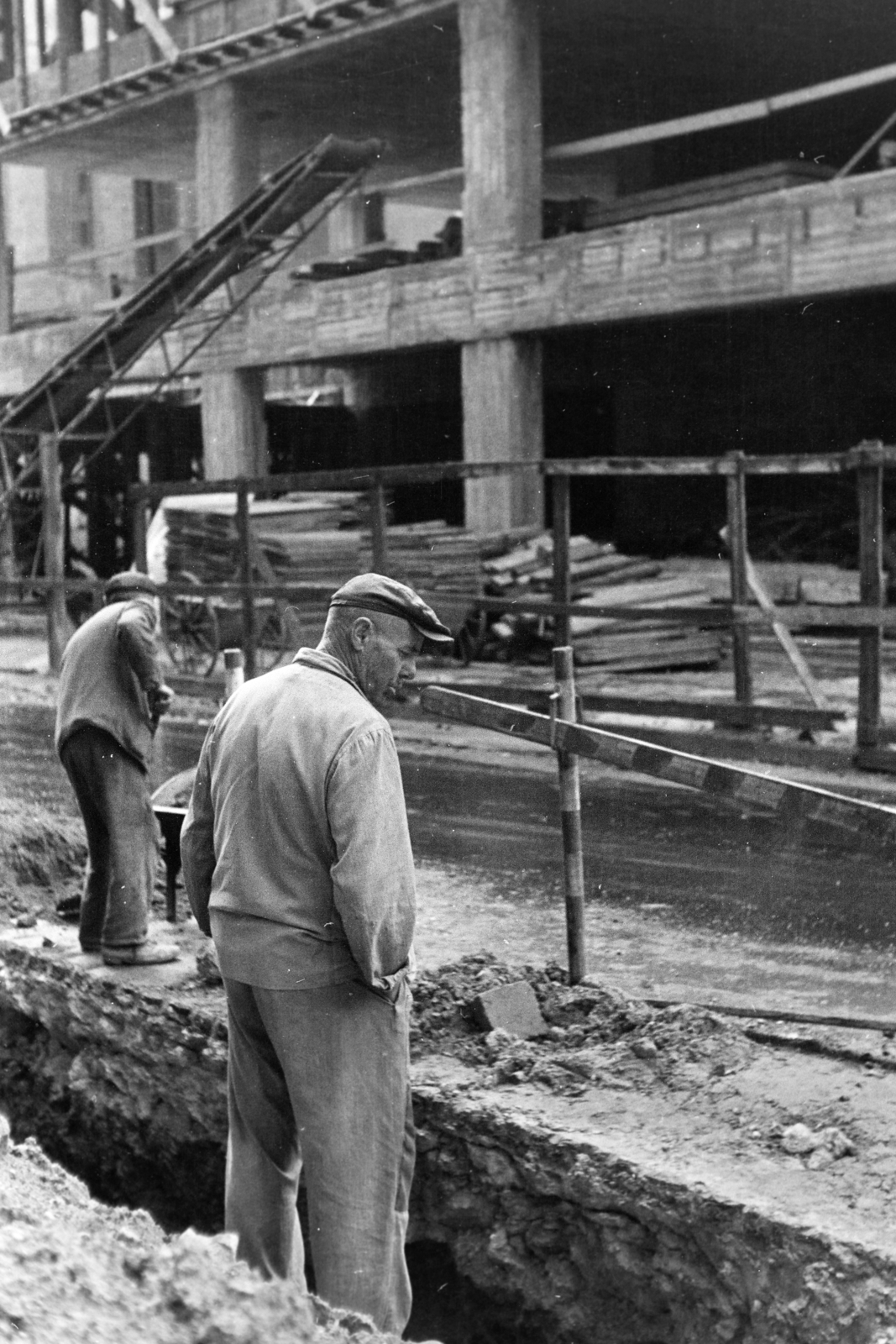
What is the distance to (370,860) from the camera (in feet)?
13.1

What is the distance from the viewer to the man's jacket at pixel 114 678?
22.2 ft

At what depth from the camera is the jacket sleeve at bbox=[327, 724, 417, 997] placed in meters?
3.98

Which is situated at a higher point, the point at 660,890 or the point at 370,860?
the point at 370,860

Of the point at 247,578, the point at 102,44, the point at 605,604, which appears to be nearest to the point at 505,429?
the point at 605,604

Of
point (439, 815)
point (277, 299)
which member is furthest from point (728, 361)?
point (439, 815)

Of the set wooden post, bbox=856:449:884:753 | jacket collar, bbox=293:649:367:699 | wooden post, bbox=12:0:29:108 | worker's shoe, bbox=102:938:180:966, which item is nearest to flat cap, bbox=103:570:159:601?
worker's shoe, bbox=102:938:180:966

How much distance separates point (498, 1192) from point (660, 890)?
11.0 ft

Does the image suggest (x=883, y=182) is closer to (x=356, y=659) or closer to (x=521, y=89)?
(x=521, y=89)

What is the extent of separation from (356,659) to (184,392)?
2410 centimetres

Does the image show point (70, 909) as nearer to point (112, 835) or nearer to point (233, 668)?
point (112, 835)

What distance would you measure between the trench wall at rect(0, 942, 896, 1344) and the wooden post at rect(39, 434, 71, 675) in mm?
12220

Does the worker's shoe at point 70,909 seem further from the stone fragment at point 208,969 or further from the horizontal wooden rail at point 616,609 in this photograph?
the horizontal wooden rail at point 616,609

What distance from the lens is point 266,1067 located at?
4340mm

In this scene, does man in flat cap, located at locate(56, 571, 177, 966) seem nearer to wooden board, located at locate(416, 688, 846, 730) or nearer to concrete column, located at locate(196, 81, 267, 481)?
wooden board, located at locate(416, 688, 846, 730)
